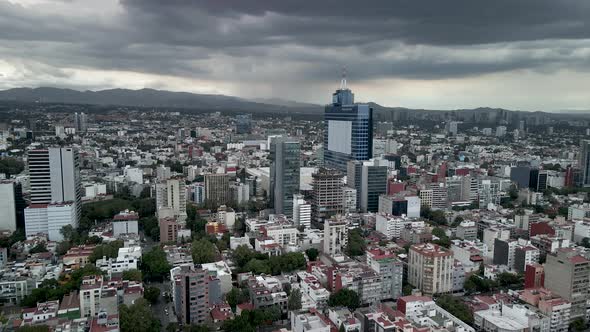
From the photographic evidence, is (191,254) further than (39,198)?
No

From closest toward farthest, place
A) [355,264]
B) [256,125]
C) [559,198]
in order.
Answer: [355,264] → [559,198] → [256,125]

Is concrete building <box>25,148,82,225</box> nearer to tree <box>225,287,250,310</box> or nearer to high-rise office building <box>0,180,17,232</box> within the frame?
high-rise office building <box>0,180,17,232</box>

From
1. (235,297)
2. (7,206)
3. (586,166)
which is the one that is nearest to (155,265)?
(235,297)

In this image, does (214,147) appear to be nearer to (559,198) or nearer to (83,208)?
(83,208)

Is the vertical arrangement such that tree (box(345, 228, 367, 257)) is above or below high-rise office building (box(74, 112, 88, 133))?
below

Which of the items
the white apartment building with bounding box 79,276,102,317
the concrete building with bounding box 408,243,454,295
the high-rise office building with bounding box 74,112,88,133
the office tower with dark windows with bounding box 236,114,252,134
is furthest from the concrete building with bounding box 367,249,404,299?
the office tower with dark windows with bounding box 236,114,252,134

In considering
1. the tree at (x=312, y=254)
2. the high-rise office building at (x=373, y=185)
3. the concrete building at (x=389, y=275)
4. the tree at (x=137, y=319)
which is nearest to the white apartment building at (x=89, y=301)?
the tree at (x=137, y=319)

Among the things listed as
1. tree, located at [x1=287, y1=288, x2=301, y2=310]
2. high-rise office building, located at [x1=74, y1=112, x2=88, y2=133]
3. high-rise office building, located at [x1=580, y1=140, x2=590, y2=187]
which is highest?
high-rise office building, located at [x1=74, y1=112, x2=88, y2=133]

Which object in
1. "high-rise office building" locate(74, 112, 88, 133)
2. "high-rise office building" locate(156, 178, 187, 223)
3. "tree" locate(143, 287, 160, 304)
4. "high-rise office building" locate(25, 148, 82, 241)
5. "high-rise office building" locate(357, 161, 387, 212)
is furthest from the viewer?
"high-rise office building" locate(74, 112, 88, 133)

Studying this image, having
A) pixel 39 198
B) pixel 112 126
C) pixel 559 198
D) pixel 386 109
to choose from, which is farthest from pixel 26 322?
pixel 386 109
